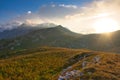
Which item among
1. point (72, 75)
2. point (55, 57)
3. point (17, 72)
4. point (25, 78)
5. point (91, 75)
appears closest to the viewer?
point (91, 75)

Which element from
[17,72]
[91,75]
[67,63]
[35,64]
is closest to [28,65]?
[35,64]

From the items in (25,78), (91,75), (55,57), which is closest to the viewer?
(91,75)

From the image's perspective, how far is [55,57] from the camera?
103750 millimetres

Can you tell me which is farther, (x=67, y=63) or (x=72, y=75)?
(x=67, y=63)

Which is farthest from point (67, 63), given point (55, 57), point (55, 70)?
point (55, 57)

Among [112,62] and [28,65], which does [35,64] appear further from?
Result: [112,62]

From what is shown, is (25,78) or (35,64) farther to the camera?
(35,64)

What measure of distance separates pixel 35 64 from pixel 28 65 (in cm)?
309

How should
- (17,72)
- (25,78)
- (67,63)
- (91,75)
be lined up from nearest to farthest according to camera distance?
→ (91,75)
(25,78)
(17,72)
(67,63)

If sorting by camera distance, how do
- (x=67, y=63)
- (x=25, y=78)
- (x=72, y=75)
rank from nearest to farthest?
(x=72, y=75) → (x=25, y=78) → (x=67, y=63)

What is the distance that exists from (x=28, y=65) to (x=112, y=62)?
35.5 meters

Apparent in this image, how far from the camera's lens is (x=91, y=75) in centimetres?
5416

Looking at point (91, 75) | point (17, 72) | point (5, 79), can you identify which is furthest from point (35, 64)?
point (91, 75)

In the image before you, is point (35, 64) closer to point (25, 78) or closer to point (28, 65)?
point (28, 65)
